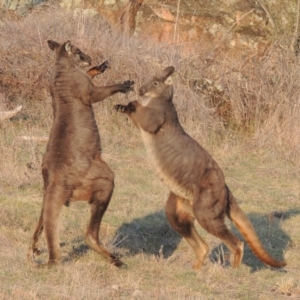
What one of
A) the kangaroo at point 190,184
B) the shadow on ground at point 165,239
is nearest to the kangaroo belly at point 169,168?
the kangaroo at point 190,184

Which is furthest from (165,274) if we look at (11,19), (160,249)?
(11,19)

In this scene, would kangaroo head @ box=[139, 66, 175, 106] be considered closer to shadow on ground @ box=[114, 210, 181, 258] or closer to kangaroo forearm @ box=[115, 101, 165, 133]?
kangaroo forearm @ box=[115, 101, 165, 133]

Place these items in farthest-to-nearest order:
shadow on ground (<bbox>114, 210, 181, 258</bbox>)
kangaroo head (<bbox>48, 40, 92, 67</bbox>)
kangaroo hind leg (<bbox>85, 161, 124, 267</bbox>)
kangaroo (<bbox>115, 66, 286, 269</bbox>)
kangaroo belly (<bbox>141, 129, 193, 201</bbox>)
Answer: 1. shadow on ground (<bbox>114, 210, 181, 258</bbox>)
2. kangaroo head (<bbox>48, 40, 92, 67</bbox>)
3. kangaroo belly (<bbox>141, 129, 193, 201</bbox>)
4. kangaroo (<bbox>115, 66, 286, 269</bbox>)
5. kangaroo hind leg (<bbox>85, 161, 124, 267</bbox>)

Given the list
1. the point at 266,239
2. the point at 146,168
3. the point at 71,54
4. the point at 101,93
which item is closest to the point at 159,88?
the point at 101,93

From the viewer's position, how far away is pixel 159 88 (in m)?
7.93

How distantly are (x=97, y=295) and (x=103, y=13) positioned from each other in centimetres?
1159

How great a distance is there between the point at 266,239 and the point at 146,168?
9.79 feet

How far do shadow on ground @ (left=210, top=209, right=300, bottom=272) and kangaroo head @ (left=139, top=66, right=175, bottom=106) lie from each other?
1.61 m

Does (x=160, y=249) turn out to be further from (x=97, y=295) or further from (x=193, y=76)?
(x=193, y=76)

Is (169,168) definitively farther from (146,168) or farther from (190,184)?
(146,168)

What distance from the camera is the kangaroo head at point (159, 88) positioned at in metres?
7.87

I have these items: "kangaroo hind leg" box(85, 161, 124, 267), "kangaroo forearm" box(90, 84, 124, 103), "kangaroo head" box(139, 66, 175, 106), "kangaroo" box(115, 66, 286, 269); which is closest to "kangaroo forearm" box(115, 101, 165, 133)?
"kangaroo" box(115, 66, 286, 269)

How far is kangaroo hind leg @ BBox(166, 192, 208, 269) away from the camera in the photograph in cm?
755

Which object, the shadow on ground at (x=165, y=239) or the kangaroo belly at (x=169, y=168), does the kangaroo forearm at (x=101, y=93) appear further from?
the shadow on ground at (x=165, y=239)
